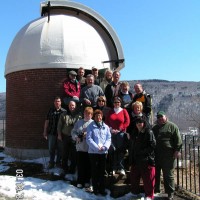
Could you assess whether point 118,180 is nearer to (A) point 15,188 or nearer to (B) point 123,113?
(B) point 123,113

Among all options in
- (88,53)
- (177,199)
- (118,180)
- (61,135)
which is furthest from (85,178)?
(88,53)

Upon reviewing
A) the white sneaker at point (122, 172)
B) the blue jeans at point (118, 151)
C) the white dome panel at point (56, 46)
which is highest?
the white dome panel at point (56, 46)

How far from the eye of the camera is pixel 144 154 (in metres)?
6.52

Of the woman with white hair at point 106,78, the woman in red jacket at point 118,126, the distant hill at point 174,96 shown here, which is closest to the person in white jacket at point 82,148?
the woman in red jacket at point 118,126

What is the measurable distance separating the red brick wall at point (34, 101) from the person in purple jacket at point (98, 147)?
12.2 feet

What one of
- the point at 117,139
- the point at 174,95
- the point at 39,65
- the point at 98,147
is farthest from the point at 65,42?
the point at 174,95

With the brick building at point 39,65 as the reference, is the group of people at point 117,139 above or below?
below

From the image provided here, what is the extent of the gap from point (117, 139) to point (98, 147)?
652 millimetres

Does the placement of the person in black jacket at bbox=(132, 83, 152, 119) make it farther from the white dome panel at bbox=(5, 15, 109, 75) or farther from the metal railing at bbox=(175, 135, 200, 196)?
the white dome panel at bbox=(5, 15, 109, 75)

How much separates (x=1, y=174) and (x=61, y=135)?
1.77 meters

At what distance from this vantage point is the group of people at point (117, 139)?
6605mm

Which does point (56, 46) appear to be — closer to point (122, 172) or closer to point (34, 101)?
point (34, 101)

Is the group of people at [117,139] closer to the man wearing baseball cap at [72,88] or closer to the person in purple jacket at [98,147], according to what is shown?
the person in purple jacket at [98,147]

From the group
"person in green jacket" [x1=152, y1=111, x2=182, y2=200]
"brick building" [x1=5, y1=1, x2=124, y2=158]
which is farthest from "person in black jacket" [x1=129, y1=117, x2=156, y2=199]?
"brick building" [x1=5, y1=1, x2=124, y2=158]
